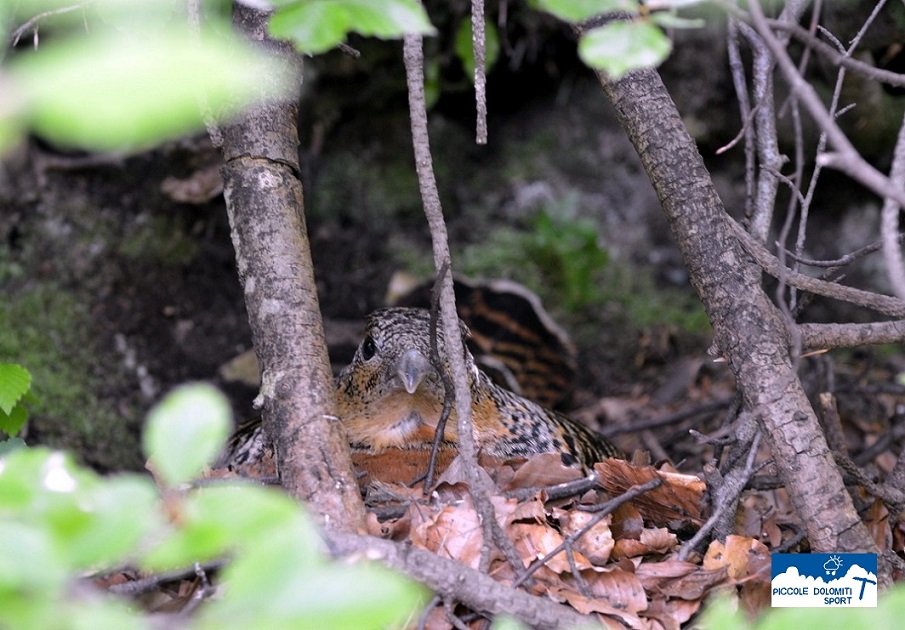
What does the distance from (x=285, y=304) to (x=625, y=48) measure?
179 cm

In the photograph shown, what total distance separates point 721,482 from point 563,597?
0.84 meters

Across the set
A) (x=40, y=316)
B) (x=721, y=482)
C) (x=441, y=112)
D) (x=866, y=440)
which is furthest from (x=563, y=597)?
(x=441, y=112)

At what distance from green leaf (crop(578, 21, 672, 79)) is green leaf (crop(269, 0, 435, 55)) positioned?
1.06ft

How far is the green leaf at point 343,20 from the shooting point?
1.63 metres

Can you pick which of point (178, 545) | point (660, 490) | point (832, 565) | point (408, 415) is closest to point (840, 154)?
point (178, 545)

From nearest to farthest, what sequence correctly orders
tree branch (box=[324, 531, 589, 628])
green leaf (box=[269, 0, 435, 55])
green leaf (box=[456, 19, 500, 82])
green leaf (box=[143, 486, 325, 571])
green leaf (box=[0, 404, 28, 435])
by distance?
green leaf (box=[143, 486, 325, 571]) < green leaf (box=[269, 0, 435, 55]) < tree branch (box=[324, 531, 589, 628]) < green leaf (box=[0, 404, 28, 435]) < green leaf (box=[456, 19, 500, 82])

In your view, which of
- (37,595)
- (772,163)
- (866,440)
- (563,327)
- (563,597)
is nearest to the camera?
(37,595)

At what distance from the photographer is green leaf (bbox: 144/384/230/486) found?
1.31 meters

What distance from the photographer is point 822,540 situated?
2836mm

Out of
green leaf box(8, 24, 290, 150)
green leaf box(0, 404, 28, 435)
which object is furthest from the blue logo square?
green leaf box(0, 404, 28, 435)

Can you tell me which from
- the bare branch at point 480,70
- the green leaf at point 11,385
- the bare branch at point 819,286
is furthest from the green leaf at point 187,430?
the green leaf at point 11,385

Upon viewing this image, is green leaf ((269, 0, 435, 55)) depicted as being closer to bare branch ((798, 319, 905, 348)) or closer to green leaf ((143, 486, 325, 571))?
green leaf ((143, 486, 325, 571))

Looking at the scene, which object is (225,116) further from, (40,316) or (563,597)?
(40,316)

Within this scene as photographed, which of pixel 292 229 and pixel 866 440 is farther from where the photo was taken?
pixel 866 440
